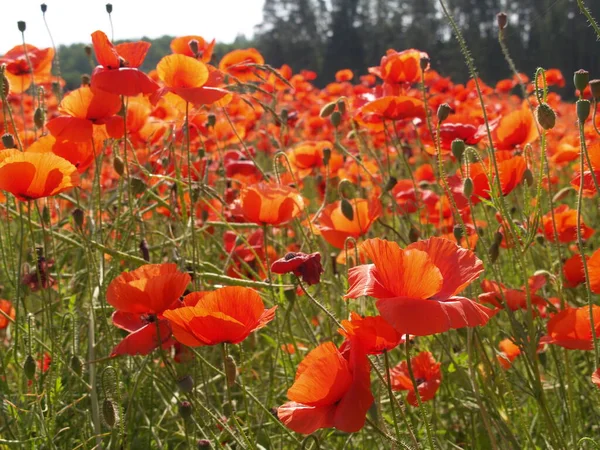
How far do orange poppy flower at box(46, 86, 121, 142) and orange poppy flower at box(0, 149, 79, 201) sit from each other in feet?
0.82

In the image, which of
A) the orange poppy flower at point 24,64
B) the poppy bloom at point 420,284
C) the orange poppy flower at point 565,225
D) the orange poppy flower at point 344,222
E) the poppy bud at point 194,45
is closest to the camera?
the poppy bloom at point 420,284

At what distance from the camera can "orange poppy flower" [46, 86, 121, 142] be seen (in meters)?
1.56

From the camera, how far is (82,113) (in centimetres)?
162

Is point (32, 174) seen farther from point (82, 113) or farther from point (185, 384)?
point (185, 384)

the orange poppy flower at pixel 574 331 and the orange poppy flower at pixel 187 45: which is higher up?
the orange poppy flower at pixel 187 45

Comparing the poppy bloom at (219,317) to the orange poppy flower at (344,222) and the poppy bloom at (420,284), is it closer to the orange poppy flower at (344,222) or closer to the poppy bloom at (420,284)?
the poppy bloom at (420,284)

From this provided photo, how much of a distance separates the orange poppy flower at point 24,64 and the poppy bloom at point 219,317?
1565 millimetres

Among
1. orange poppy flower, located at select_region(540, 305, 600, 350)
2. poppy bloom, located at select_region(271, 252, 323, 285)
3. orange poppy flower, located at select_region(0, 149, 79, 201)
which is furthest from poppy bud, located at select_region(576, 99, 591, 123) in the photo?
orange poppy flower, located at select_region(0, 149, 79, 201)

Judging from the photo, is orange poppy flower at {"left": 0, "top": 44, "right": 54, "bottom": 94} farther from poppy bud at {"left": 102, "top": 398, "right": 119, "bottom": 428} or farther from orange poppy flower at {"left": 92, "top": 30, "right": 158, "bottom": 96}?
poppy bud at {"left": 102, "top": 398, "right": 119, "bottom": 428}

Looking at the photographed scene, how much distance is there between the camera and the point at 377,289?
2.91 feet

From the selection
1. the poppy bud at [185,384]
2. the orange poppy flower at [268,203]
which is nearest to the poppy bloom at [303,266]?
the poppy bud at [185,384]

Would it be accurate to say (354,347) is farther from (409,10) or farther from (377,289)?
(409,10)

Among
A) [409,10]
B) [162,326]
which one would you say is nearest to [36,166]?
[162,326]

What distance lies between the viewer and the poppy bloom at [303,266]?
42.9 inches
